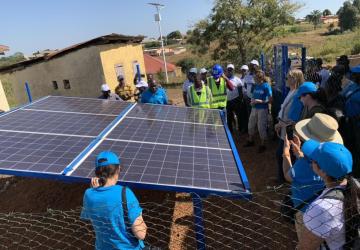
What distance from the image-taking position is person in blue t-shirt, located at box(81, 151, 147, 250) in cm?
264

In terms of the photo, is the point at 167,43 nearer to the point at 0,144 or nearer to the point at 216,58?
the point at 216,58

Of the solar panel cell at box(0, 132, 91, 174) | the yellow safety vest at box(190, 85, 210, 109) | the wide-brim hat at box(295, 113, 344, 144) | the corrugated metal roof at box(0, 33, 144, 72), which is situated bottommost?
the yellow safety vest at box(190, 85, 210, 109)

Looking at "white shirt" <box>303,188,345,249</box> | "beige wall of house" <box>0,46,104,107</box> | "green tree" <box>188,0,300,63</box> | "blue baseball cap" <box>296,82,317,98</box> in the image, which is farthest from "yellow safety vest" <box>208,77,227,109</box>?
"green tree" <box>188,0,300,63</box>

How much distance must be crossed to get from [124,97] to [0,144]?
523 cm

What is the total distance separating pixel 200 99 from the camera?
7156mm

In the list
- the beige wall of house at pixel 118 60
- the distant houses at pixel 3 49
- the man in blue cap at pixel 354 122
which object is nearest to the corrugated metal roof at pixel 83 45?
the beige wall of house at pixel 118 60

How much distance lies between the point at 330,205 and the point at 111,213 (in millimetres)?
1673

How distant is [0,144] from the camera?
4195 millimetres

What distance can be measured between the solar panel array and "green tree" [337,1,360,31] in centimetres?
6727

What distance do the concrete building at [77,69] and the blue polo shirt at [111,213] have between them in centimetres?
1364

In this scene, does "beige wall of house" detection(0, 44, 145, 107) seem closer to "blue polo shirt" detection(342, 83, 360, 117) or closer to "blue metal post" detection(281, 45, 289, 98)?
"blue metal post" detection(281, 45, 289, 98)

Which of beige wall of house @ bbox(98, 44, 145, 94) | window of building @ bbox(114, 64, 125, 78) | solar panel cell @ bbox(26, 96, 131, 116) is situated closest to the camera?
solar panel cell @ bbox(26, 96, 131, 116)

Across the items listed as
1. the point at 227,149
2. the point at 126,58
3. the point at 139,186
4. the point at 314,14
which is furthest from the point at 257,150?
the point at 314,14

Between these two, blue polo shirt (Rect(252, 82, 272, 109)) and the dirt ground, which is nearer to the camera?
the dirt ground
